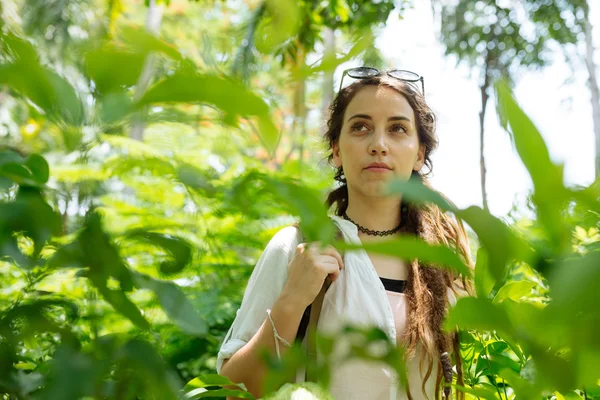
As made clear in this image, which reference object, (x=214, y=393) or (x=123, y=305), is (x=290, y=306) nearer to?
(x=214, y=393)

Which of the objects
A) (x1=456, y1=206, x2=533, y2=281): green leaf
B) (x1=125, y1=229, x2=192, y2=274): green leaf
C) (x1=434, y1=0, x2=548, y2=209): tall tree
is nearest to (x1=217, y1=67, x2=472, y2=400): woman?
(x1=125, y1=229, x2=192, y2=274): green leaf

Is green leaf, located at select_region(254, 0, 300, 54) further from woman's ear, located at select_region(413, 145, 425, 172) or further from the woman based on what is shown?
woman's ear, located at select_region(413, 145, 425, 172)

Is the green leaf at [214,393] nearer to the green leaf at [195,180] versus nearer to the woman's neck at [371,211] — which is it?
the green leaf at [195,180]

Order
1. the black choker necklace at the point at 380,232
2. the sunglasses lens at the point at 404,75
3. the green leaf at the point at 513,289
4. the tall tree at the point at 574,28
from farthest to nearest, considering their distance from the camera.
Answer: the tall tree at the point at 574,28
the sunglasses lens at the point at 404,75
the black choker necklace at the point at 380,232
the green leaf at the point at 513,289

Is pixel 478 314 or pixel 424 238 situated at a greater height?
pixel 478 314

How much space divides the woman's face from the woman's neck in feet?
0.15

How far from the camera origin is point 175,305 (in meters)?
Answer: 0.28

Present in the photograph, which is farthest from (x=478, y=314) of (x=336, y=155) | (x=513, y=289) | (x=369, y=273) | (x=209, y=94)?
(x=336, y=155)

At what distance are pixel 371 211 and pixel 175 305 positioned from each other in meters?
1.33

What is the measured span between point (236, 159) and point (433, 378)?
113cm

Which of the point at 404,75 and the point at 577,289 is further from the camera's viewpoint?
the point at 404,75

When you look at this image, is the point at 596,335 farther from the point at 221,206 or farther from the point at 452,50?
the point at 452,50

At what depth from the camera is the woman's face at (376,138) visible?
1.44 m

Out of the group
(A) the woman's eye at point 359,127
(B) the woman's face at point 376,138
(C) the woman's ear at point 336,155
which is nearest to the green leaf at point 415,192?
(B) the woman's face at point 376,138
